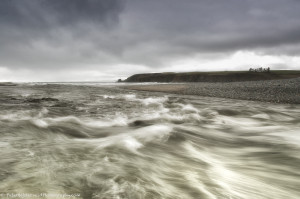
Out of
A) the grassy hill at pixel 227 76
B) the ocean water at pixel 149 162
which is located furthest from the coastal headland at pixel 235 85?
the ocean water at pixel 149 162

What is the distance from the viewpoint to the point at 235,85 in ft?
55.0

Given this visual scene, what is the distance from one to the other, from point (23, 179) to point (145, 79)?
65.6 m

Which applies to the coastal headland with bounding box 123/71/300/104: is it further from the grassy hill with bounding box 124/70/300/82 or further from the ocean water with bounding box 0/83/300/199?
the ocean water with bounding box 0/83/300/199

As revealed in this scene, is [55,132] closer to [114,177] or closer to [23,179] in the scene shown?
[23,179]

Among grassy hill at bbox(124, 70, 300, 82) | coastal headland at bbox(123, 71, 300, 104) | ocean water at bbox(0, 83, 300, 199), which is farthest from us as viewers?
grassy hill at bbox(124, 70, 300, 82)

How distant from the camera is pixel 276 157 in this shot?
2.94 metres

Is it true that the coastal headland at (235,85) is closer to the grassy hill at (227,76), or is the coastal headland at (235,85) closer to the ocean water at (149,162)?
the grassy hill at (227,76)

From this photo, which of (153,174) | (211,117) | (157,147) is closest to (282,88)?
(211,117)

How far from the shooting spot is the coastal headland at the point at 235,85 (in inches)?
406

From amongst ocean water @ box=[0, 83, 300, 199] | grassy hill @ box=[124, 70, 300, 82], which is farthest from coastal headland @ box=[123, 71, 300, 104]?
ocean water @ box=[0, 83, 300, 199]

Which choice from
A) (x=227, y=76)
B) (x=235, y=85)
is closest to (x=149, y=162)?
(x=235, y=85)

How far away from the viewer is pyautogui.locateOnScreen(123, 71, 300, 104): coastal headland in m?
10.3

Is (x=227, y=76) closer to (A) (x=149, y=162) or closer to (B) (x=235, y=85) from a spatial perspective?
(B) (x=235, y=85)

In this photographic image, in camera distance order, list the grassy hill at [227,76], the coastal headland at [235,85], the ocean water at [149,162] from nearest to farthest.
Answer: the ocean water at [149,162] → the coastal headland at [235,85] → the grassy hill at [227,76]
